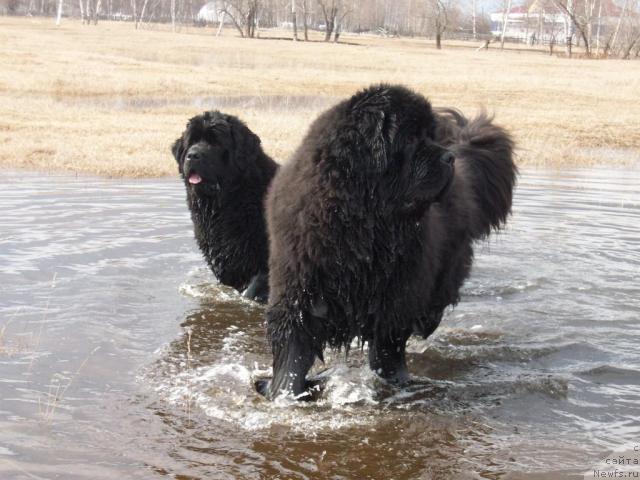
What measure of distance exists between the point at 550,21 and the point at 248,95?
80.0 m

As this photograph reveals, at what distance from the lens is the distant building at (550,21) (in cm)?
8494

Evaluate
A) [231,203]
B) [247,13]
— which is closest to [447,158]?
[231,203]

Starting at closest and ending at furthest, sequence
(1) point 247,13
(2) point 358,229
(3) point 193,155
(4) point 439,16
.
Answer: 1. (2) point 358,229
2. (3) point 193,155
3. (4) point 439,16
4. (1) point 247,13

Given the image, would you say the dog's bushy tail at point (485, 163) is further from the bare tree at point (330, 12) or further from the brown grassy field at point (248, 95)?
the bare tree at point (330, 12)

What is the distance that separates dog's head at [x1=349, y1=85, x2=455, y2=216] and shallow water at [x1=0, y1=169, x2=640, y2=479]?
1248 millimetres

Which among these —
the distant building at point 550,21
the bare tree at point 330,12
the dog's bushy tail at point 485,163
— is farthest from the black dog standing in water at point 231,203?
the bare tree at point 330,12

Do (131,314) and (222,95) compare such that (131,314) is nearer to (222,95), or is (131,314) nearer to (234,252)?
(234,252)

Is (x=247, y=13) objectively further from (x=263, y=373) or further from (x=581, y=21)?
(x=263, y=373)

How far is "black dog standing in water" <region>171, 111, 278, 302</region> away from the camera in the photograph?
22.4 ft

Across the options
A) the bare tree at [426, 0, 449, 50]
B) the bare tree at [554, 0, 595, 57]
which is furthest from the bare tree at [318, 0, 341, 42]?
the bare tree at [554, 0, 595, 57]

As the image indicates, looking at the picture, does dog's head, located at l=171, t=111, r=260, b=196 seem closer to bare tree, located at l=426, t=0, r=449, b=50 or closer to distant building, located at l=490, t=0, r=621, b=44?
distant building, located at l=490, t=0, r=621, b=44

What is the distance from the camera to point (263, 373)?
521 cm

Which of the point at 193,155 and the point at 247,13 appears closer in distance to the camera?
the point at 193,155

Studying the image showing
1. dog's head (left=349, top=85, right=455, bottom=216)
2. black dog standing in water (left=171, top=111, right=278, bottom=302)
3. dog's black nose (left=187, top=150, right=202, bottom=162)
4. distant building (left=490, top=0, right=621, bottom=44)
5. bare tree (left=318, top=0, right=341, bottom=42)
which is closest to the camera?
dog's head (left=349, top=85, right=455, bottom=216)
